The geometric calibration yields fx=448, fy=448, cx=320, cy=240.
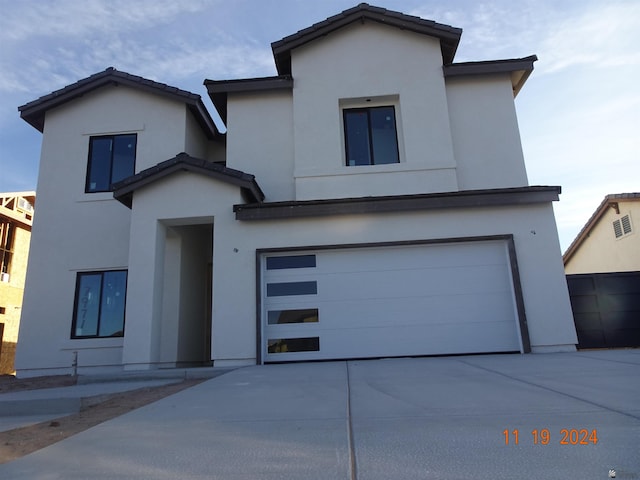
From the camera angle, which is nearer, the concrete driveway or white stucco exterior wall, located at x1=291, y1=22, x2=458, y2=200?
the concrete driveway

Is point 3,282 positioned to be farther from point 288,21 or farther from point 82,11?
point 288,21

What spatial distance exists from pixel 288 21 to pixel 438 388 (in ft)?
34.8

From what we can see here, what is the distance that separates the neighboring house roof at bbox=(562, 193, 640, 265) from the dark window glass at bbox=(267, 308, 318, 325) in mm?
12672

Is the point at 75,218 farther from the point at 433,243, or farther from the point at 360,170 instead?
the point at 433,243

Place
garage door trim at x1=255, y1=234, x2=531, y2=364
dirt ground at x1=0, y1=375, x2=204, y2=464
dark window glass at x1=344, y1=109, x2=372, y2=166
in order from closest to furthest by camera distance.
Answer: dirt ground at x1=0, y1=375, x2=204, y2=464 → garage door trim at x1=255, y1=234, x2=531, y2=364 → dark window glass at x1=344, y1=109, x2=372, y2=166

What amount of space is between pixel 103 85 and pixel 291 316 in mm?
8103

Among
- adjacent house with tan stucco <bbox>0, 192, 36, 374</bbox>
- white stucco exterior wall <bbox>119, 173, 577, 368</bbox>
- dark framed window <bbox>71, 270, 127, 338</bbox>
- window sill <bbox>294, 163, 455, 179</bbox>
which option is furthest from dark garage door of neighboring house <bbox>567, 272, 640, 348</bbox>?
adjacent house with tan stucco <bbox>0, 192, 36, 374</bbox>

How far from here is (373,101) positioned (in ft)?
36.1

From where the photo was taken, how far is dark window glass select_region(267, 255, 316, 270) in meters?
8.83

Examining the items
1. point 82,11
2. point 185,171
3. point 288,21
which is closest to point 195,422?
point 185,171

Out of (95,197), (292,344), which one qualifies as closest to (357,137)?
(292,344)

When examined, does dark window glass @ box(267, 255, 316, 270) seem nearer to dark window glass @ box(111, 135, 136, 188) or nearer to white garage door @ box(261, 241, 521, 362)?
white garage door @ box(261, 241, 521, 362)

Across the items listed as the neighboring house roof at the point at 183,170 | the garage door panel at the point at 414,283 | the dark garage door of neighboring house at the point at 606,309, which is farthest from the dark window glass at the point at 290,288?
the dark garage door of neighboring house at the point at 606,309
